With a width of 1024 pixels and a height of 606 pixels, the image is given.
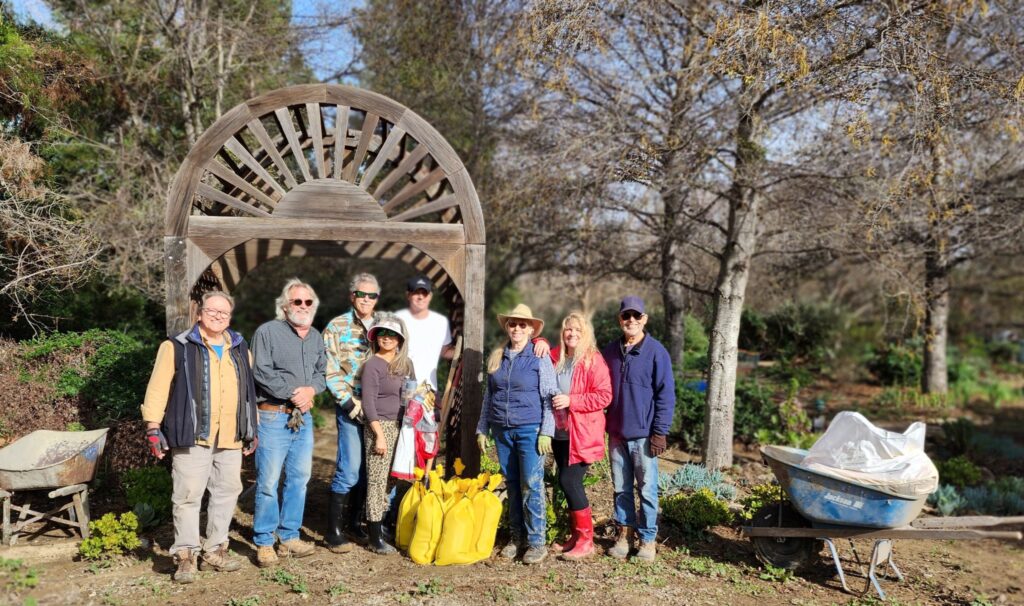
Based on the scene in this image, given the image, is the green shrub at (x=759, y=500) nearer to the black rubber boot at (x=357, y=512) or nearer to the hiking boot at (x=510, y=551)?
the hiking boot at (x=510, y=551)

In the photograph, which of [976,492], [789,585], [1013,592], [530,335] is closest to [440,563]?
[530,335]

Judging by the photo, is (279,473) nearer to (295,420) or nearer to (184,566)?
(295,420)

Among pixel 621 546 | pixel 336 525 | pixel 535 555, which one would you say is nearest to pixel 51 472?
pixel 336 525

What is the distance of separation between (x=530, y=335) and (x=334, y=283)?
11.6m

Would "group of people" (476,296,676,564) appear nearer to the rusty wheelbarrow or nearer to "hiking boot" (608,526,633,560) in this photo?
"hiking boot" (608,526,633,560)

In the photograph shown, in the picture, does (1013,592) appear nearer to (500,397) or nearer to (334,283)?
(500,397)

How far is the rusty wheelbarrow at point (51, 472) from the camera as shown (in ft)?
15.2

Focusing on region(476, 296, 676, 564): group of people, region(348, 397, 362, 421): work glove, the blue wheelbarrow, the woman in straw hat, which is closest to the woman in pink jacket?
region(476, 296, 676, 564): group of people

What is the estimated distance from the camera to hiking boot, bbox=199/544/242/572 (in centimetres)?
448

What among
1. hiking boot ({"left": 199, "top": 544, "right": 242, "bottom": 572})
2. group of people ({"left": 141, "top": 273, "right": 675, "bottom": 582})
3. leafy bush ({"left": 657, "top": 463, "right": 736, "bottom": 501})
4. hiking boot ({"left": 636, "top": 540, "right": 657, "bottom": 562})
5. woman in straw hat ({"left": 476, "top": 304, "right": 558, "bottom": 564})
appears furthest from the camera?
leafy bush ({"left": 657, "top": 463, "right": 736, "bottom": 501})

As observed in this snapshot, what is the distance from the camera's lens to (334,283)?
15641 mm

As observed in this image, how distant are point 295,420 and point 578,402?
1.84 meters

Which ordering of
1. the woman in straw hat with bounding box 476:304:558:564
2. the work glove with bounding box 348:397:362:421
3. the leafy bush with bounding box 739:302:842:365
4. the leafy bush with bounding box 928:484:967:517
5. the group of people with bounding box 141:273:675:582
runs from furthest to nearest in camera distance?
the leafy bush with bounding box 739:302:842:365, the leafy bush with bounding box 928:484:967:517, the work glove with bounding box 348:397:362:421, the woman in straw hat with bounding box 476:304:558:564, the group of people with bounding box 141:273:675:582

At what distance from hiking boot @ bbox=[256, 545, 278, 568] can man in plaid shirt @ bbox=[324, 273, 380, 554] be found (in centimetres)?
39
